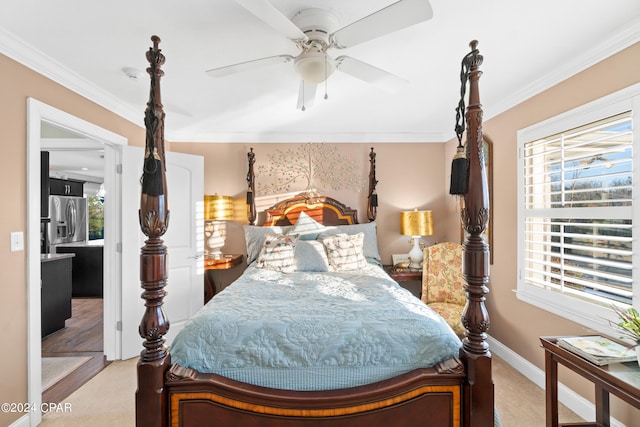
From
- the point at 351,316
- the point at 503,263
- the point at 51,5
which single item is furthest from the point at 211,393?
the point at 503,263

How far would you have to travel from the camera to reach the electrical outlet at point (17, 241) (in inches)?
80.3

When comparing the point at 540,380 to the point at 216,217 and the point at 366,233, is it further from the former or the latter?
the point at 216,217

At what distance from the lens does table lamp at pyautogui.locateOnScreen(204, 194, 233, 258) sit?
387 cm

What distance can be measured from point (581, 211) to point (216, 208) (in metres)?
3.44

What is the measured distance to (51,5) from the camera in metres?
1.65

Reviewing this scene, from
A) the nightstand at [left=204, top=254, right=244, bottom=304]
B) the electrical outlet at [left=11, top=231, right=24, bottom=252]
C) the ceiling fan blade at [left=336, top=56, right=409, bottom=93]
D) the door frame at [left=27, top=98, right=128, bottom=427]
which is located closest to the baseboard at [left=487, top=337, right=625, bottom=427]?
the ceiling fan blade at [left=336, top=56, right=409, bottom=93]

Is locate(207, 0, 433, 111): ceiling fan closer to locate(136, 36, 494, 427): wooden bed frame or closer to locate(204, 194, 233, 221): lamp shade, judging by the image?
locate(136, 36, 494, 427): wooden bed frame

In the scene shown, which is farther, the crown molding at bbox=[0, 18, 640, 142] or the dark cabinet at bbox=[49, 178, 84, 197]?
the dark cabinet at bbox=[49, 178, 84, 197]

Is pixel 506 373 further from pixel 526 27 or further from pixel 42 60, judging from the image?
pixel 42 60

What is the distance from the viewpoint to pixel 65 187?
6.57m

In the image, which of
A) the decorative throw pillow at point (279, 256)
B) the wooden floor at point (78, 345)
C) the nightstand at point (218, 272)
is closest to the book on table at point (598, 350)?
the decorative throw pillow at point (279, 256)

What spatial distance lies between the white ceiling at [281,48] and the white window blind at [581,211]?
520 millimetres

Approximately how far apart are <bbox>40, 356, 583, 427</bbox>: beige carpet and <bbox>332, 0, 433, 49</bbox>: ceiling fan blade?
8.16 feet

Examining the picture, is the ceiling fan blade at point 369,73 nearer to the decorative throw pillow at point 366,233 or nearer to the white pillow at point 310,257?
the white pillow at point 310,257
